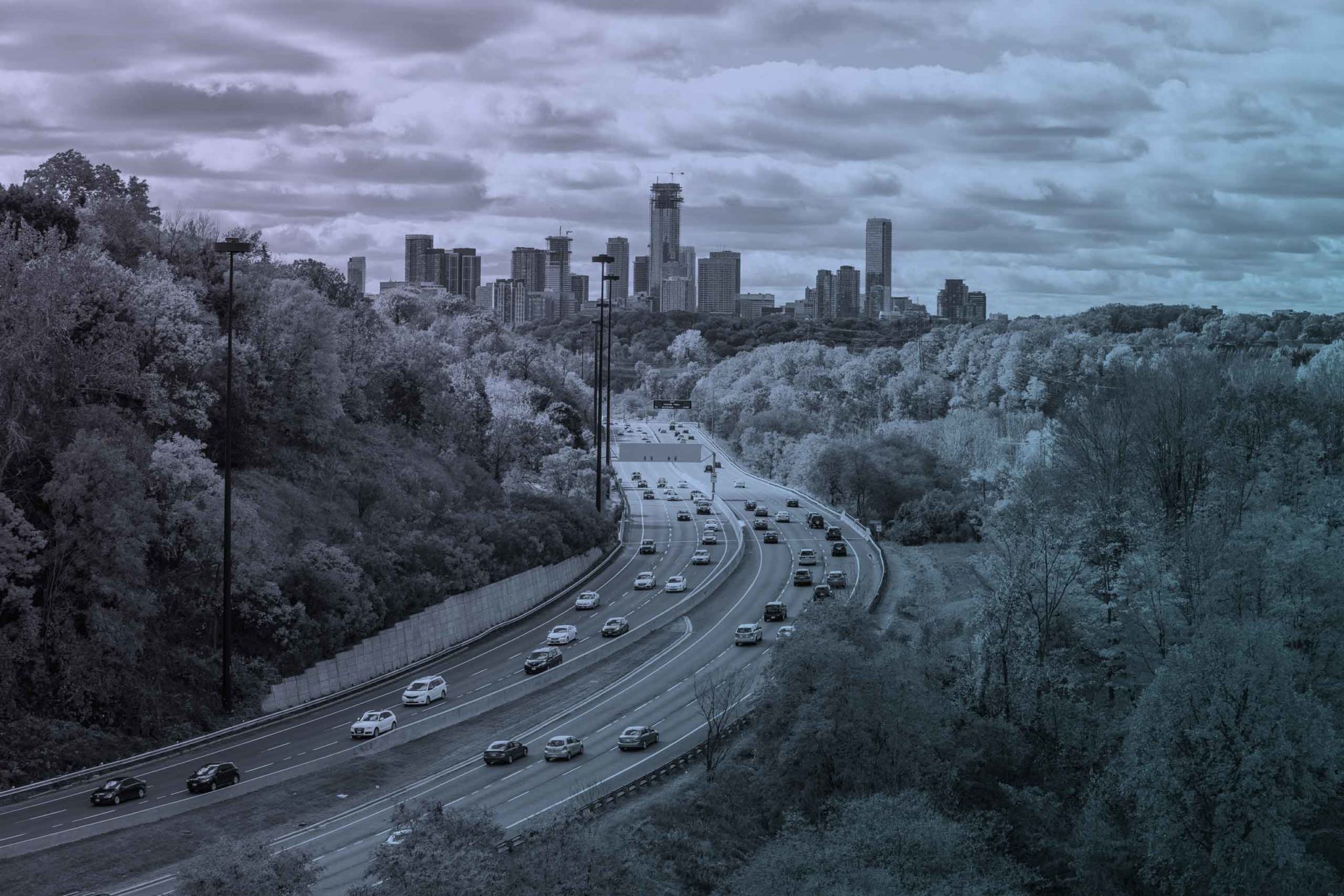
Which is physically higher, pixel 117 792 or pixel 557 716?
pixel 117 792

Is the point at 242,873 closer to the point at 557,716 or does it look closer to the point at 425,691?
the point at 425,691

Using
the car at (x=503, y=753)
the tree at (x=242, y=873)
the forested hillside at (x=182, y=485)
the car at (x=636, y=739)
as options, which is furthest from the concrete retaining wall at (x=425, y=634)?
the tree at (x=242, y=873)

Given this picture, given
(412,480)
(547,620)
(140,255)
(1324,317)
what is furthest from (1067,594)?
(1324,317)

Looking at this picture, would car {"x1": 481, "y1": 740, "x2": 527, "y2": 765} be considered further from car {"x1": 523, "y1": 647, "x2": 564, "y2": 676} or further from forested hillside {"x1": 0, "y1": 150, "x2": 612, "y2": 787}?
car {"x1": 523, "y1": 647, "x2": 564, "y2": 676}

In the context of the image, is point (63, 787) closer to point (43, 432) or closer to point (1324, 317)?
point (43, 432)

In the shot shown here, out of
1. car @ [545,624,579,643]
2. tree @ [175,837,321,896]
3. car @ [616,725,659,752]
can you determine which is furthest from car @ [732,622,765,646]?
tree @ [175,837,321,896]

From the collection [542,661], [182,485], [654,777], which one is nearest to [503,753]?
[654,777]

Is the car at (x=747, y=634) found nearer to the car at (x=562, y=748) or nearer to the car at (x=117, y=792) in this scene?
the car at (x=562, y=748)
